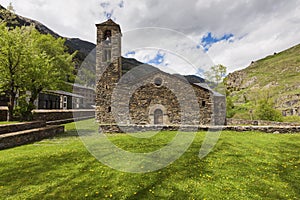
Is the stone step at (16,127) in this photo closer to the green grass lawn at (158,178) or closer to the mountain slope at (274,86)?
the green grass lawn at (158,178)

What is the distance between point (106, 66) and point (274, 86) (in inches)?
3229

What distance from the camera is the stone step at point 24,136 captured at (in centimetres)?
875

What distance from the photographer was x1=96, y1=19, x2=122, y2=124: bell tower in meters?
17.4

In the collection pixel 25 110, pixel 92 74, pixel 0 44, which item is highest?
pixel 92 74

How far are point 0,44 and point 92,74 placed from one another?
54332 mm

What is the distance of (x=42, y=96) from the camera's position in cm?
2575

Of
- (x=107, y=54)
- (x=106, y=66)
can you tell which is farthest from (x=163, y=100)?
(x=107, y=54)

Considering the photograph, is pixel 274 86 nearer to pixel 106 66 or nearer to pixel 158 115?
pixel 158 115

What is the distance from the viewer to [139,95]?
18.4 meters

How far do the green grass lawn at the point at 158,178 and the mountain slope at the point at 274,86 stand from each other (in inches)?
1699

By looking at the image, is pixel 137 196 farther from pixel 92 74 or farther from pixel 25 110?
pixel 92 74

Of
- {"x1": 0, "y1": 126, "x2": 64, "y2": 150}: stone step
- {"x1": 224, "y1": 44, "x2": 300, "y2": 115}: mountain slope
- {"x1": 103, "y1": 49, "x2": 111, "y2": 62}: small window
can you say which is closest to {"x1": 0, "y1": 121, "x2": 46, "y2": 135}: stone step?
{"x1": 0, "y1": 126, "x2": 64, "y2": 150}: stone step

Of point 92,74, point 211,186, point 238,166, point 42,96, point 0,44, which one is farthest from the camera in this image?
point 92,74

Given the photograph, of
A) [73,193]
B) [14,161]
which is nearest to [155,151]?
[73,193]
